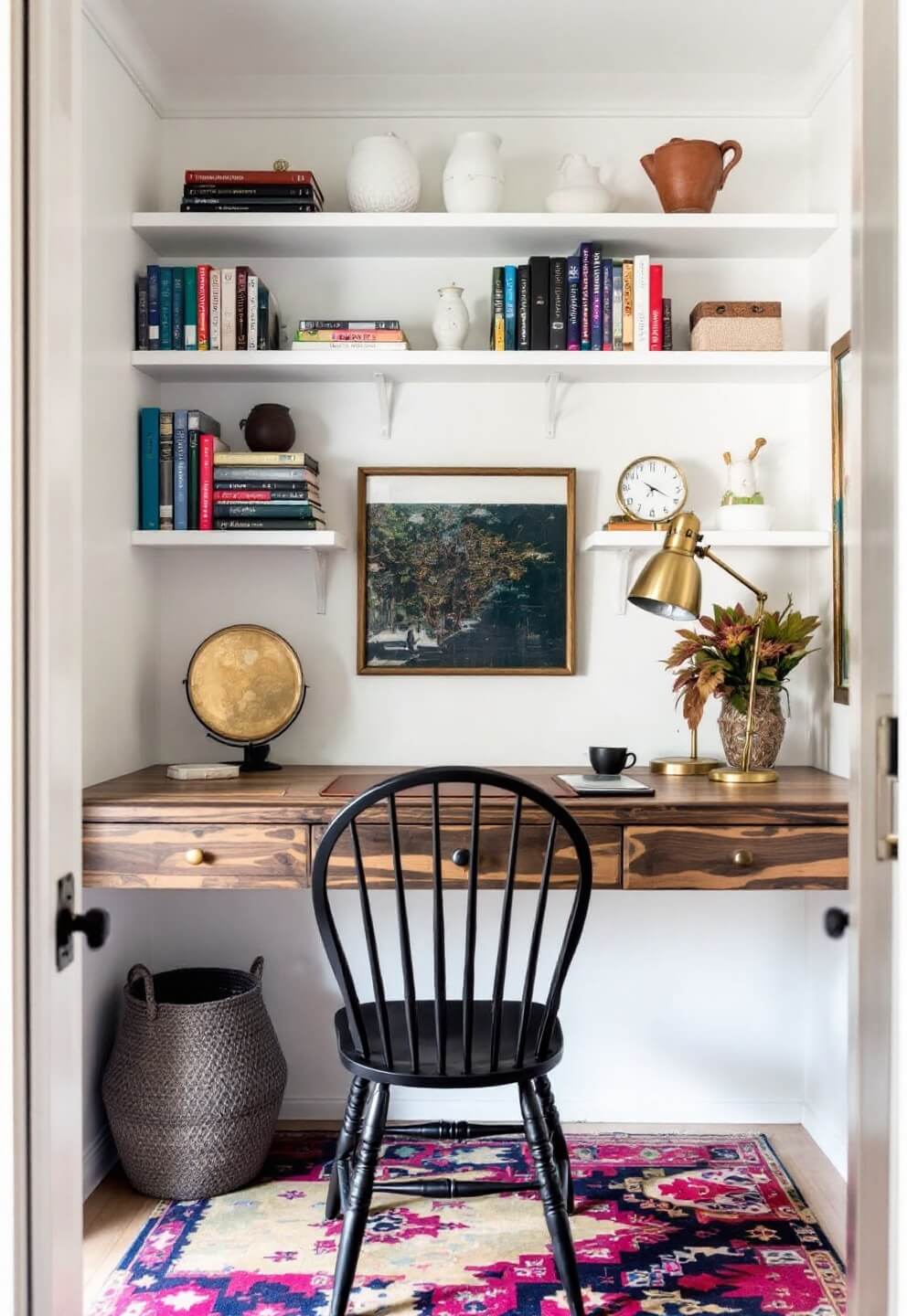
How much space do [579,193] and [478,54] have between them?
402 millimetres

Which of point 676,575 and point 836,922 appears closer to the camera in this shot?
point 836,922

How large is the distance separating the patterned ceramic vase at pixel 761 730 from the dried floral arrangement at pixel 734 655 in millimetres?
24

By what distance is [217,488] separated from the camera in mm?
2695

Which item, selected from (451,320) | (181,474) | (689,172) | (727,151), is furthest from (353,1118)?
(727,151)

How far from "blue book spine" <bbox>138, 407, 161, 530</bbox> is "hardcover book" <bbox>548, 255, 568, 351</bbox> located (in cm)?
95

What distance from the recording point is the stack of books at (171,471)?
2711 millimetres

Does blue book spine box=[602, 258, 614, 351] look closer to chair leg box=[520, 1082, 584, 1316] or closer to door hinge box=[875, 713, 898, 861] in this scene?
chair leg box=[520, 1082, 584, 1316]

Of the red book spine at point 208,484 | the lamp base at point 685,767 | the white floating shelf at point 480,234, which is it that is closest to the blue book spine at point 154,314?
the white floating shelf at point 480,234

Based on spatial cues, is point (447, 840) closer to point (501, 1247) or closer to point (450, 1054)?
point (450, 1054)

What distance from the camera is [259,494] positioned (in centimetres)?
269

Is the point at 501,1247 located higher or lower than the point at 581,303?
lower

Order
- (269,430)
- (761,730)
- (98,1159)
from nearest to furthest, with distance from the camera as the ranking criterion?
(98,1159) → (761,730) → (269,430)

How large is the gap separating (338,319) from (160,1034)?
1.69 meters

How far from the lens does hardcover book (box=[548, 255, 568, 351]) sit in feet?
8.82
